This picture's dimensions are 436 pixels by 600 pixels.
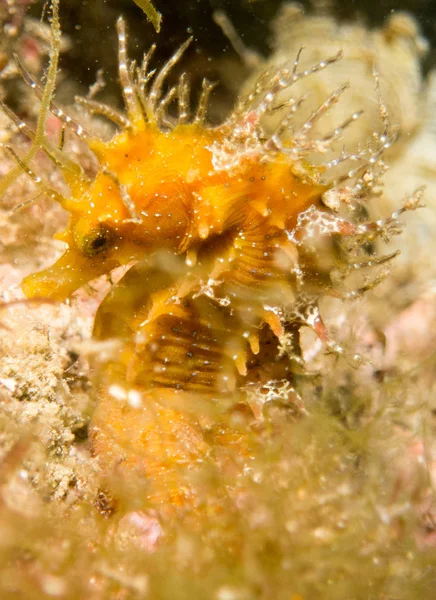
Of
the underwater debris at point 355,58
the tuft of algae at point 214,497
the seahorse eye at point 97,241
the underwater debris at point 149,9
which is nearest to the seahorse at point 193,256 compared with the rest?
the seahorse eye at point 97,241

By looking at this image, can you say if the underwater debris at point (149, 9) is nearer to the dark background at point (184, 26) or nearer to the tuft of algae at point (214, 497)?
the dark background at point (184, 26)

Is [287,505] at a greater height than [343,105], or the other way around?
[287,505]

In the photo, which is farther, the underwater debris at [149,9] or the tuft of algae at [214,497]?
the underwater debris at [149,9]

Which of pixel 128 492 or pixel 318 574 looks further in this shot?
pixel 128 492

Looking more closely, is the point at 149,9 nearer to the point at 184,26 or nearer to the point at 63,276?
the point at 184,26

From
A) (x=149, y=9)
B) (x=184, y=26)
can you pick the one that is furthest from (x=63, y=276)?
(x=184, y=26)

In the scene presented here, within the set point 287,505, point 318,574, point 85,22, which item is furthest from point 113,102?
point 318,574

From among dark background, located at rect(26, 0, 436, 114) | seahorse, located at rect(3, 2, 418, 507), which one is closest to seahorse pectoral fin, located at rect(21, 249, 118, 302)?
seahorse, located at rect(3, 2, 418, 507)

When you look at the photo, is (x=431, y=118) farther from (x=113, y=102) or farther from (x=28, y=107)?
(x=28, y=107)
